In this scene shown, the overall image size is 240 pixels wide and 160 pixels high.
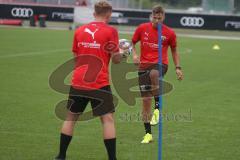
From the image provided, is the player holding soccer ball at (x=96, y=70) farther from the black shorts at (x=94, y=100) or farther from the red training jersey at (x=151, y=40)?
the red training jersey at (x=151, y=40)

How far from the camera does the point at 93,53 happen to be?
8438mm

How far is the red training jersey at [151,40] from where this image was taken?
11.1 m

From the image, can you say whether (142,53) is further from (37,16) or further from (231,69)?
(37,16)

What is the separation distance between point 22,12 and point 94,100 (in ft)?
131

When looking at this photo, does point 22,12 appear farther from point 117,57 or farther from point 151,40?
point 117,57

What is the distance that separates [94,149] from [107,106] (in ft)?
4.91

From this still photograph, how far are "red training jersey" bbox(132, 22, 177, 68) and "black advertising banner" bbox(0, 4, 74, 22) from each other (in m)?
37.0

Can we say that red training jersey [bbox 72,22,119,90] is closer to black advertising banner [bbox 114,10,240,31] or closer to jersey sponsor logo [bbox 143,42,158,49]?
jersey sponsor logo [bbox 143,42,158,49]

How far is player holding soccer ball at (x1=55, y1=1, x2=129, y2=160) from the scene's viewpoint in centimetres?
843

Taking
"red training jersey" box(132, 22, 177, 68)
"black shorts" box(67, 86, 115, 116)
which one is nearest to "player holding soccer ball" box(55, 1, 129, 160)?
"black shorts" box(67, 86, 115, 116)

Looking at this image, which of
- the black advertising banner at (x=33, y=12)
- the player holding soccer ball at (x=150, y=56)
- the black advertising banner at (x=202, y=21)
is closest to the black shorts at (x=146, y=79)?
the player holding soccer ball at (x=150, y=56)

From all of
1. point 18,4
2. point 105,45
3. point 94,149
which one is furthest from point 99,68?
point 18,4

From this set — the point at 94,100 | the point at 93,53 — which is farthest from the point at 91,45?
the point at 94,100

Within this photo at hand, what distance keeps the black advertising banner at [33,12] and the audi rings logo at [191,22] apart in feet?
26.1
